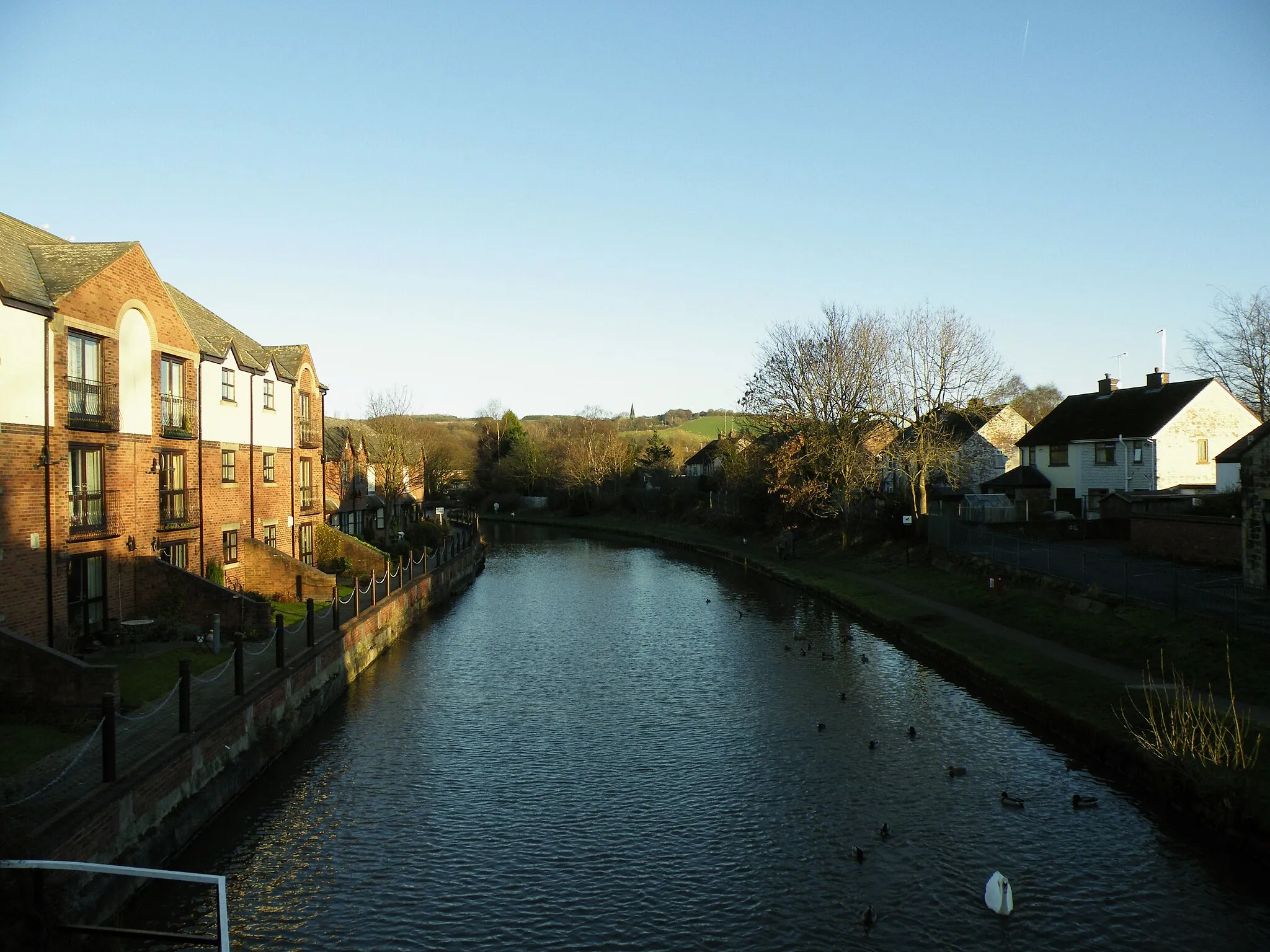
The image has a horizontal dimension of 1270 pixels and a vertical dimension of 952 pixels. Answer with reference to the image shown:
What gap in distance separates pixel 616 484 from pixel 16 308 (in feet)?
246

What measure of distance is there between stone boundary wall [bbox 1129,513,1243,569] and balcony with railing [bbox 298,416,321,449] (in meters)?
31.9

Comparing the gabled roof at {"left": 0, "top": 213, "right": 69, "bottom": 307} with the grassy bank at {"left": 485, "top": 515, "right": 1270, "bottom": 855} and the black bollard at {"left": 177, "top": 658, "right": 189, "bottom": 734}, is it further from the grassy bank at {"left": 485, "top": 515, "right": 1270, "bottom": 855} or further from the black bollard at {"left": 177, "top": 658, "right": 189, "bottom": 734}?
the grassy bank at {"left": 485, "top": 515, "right": 1270, "bottom": 855}

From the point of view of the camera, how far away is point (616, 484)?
92562mm

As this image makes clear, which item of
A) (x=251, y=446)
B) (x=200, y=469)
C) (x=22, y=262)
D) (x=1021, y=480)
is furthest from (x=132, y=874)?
(x=1021, y=480)

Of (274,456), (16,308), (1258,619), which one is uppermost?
(16,308)

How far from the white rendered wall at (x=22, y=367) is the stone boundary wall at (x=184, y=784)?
733cm

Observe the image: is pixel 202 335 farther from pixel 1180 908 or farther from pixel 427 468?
pixel 427 468

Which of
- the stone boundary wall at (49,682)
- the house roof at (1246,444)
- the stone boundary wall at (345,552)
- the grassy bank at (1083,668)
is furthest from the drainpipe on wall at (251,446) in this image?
the house roof at (1246,444)

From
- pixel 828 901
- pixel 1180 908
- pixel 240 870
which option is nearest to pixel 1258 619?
pixel 1180 908

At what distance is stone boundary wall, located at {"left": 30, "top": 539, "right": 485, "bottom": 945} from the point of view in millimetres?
10133

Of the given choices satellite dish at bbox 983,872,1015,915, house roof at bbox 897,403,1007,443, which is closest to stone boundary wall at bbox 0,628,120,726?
satellite dish at bbox 983,872,1015,915

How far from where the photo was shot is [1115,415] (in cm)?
5053

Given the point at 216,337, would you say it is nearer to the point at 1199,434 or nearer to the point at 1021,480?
the point at 1021,480

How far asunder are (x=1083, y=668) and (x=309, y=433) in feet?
97.8
